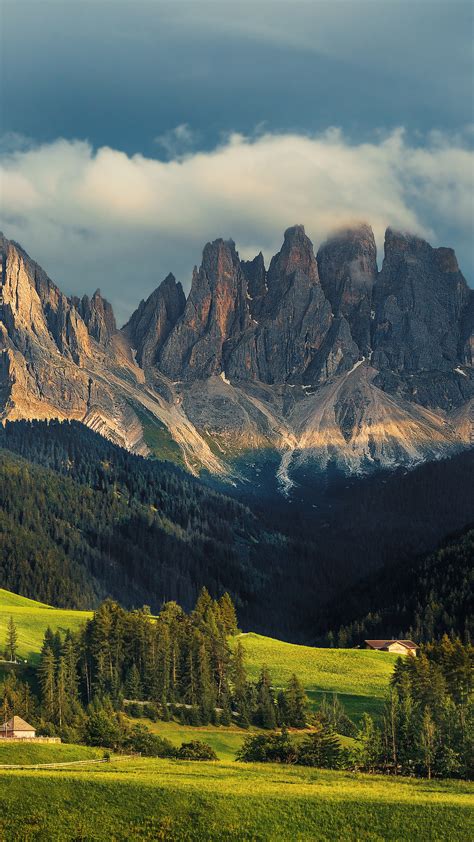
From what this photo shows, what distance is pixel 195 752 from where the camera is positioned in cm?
10550

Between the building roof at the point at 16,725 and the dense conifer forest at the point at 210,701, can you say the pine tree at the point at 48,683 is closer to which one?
the dense conifer forest at the point at 210,701

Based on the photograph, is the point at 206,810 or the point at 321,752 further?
the point at 321,752

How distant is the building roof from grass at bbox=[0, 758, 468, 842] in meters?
25.1

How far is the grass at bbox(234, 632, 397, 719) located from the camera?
153m

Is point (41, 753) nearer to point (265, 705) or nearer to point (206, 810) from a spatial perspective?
point (206, 810)

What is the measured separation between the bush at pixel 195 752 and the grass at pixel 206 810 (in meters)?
19.4

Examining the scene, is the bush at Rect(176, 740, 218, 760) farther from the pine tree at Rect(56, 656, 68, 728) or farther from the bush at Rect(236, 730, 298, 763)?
the pine tree at Rect(56, 656, 68, 728)

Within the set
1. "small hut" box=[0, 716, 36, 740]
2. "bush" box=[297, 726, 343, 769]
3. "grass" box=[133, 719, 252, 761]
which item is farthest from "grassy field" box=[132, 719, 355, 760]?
"small hut" box=[0, 716, 36, 740]

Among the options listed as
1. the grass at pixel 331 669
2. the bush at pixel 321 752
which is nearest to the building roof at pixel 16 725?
the bush at pixel 321 752

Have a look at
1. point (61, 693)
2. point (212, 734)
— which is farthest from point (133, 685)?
point (212, 734)

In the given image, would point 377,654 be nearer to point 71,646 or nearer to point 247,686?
point 247,686

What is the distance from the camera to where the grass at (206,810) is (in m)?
70.2

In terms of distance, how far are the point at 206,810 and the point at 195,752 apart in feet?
105

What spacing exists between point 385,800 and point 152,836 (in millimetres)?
18848
